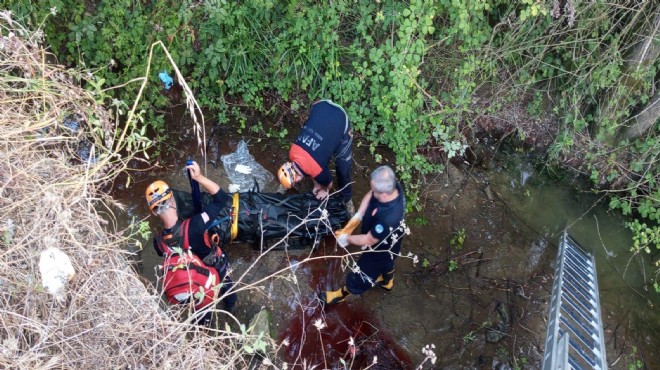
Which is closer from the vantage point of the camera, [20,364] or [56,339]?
[20,364]

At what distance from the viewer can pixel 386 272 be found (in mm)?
4953

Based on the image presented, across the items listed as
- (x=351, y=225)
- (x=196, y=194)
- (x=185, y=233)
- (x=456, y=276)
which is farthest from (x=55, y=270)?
(x=456, y=276)

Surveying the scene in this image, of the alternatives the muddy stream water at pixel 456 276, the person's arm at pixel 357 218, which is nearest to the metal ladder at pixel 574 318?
the muddy stream water at pixel 456 276

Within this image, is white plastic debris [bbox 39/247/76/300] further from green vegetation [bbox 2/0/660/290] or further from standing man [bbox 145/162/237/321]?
green vegetation [bbox 2/0/660/290]

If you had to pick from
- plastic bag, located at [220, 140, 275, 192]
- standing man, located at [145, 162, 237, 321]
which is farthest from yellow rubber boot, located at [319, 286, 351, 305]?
plastic bag, located at [220, 140, 275, 192]

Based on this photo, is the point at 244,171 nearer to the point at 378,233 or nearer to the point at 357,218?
the point at 357,218

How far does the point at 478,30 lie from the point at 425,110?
1250 mm

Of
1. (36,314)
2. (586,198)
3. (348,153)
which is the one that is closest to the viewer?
(36,314)

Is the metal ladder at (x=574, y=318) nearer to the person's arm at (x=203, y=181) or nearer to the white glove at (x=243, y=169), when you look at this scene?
the person's arm at (x=203, y=181)

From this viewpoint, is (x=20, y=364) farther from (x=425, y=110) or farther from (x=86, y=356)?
(x=425, y=110)

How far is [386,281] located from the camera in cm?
516

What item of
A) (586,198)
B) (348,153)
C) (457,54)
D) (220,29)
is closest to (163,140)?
(220,29)

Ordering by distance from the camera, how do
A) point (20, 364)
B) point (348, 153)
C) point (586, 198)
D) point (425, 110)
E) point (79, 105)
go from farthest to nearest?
point (586, 198) → point (425, 110) → point (348, 153) → point (79, 105) → point (20, 364)

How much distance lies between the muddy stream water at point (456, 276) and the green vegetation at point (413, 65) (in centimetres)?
36
